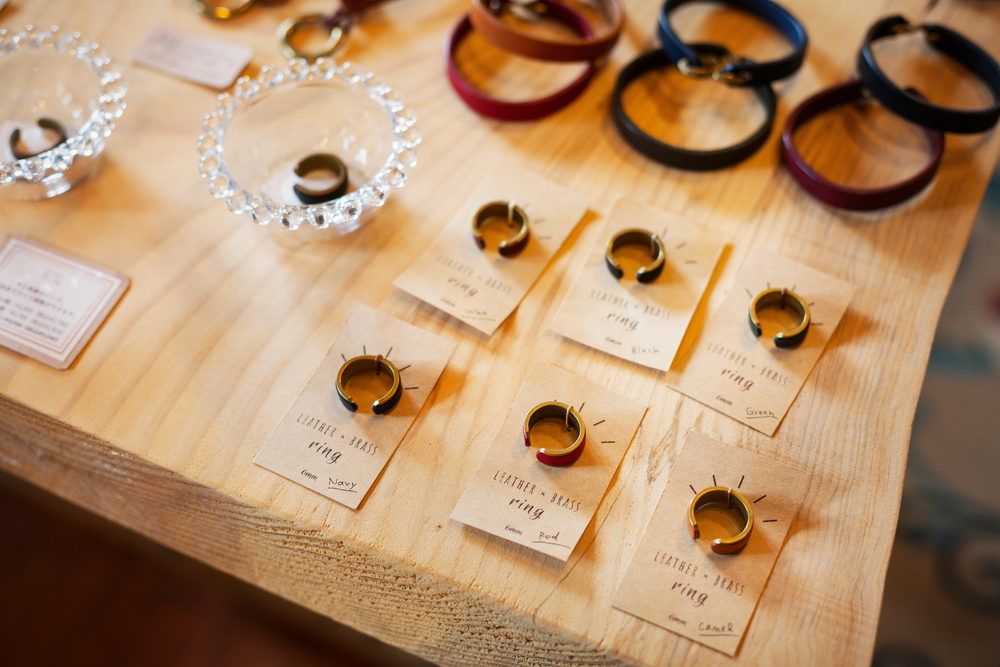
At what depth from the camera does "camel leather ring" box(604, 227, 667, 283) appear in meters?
0.74

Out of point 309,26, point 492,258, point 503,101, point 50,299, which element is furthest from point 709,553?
point 309,26

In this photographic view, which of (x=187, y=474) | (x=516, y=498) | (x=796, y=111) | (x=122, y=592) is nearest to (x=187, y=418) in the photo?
(x=187, y=474)

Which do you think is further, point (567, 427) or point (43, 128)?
point (43, 128)

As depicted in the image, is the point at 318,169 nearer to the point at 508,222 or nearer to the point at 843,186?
the point at 508,222

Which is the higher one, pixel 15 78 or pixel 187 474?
pixel 15 78

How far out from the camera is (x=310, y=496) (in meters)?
0.65

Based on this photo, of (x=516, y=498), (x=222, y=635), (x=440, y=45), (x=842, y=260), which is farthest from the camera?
(x=222, y=635)

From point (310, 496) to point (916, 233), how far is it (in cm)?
73

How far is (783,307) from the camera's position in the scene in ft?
2.49

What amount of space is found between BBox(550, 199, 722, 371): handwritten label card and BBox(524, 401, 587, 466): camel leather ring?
9cm

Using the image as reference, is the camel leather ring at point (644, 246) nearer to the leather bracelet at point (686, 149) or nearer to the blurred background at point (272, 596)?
the leather bracelet at point (686, 149)

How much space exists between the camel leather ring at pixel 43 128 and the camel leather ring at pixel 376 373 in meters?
0.45

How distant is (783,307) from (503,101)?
41cm

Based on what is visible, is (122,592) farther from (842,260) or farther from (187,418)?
(842,260)
